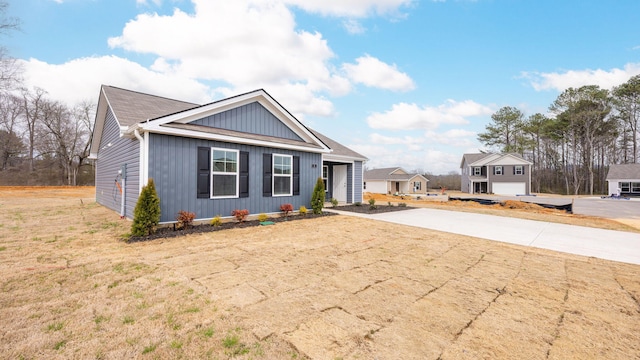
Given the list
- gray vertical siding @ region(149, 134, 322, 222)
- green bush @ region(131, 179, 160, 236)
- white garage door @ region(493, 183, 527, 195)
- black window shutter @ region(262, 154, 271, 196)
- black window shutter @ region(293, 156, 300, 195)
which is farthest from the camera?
white garage door @ region(493, 183, 527, 195)

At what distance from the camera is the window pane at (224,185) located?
7.86m

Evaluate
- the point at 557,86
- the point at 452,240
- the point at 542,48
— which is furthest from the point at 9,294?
the point at 557,86

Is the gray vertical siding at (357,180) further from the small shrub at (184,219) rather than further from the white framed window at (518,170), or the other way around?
the white framed window at (518,170)

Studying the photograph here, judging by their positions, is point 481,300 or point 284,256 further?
point 284,256

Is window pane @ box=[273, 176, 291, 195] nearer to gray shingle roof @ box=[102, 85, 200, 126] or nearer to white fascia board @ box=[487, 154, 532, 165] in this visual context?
gray shingle roof @ box=[102, 85, 200, 126]

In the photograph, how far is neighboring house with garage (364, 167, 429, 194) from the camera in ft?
124

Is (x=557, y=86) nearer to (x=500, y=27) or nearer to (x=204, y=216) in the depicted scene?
(x=500, y=27)

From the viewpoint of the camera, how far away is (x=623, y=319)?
9.31 feet

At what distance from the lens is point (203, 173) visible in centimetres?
755

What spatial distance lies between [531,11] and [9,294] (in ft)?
61.1

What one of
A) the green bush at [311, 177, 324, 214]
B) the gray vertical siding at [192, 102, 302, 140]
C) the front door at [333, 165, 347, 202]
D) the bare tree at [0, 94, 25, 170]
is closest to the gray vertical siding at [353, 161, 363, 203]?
the front door at [333, 165, 347, 202]

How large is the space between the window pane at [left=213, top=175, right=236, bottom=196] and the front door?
25.7 feet

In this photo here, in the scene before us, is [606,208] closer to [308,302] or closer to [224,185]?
[308,302]

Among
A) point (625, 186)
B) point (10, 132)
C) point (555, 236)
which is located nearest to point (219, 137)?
point (555, 236)
